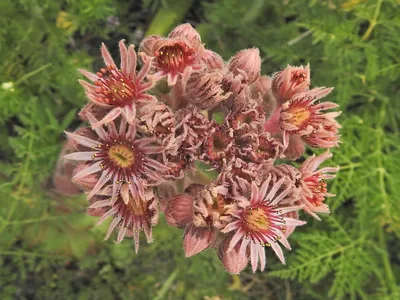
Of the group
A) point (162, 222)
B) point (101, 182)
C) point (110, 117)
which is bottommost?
point (162, 222)

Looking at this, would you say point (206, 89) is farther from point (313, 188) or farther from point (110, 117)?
point (313, 188)

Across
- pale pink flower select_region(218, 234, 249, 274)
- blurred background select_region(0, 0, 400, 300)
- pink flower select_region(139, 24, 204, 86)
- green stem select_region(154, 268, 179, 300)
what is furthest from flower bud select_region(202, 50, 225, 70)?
green stem select_region(154, 268, 179, 300)

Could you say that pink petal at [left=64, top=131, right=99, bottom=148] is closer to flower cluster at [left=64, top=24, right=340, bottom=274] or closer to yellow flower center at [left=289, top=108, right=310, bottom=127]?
flower cluster at [left=64, top=24, right=340, bottom=274]

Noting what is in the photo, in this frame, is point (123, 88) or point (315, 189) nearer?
point (123, 88)

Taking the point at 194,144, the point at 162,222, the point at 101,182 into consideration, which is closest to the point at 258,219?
the point at 194,144

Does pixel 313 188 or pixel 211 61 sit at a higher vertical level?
pixel 211 61

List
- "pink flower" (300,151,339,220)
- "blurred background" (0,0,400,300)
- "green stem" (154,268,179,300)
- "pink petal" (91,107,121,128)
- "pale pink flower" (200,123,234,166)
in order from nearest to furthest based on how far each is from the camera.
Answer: "pink petal" (91,107,121,128), "pale pink flower" (200,123,234,166), "pink flower" (300,151,339,220), "blurred background" (0,0,400,300), "green stem" (154,268,179,300)

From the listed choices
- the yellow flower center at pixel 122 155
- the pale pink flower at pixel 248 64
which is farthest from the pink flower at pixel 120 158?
the pale pink flower at pixel 248 64
